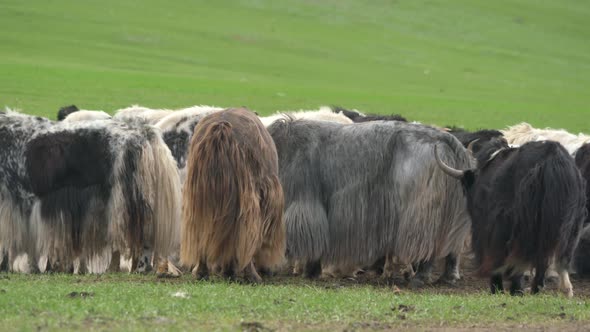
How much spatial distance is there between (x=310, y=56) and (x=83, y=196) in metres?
45.7

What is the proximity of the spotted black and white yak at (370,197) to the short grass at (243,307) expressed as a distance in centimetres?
140

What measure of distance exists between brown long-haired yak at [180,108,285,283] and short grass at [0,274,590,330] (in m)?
0.28

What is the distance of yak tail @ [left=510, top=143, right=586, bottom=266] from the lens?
921 centimetres

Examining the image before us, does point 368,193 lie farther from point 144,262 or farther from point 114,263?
point 114,263

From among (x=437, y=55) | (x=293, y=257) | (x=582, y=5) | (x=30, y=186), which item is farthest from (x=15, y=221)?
(x=582, y=5)

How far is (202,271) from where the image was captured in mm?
9477

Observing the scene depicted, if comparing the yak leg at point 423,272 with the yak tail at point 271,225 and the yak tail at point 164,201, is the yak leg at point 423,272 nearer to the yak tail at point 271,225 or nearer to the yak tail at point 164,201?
the yak tail at point 271,225

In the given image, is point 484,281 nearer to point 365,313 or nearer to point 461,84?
point 365,313

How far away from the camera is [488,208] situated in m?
9.70

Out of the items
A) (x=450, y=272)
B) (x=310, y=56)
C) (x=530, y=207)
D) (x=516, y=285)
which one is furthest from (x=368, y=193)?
(x=310, y=56)

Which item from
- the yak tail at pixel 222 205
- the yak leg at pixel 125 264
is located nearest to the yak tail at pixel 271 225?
the yak tail at pixel 222 205

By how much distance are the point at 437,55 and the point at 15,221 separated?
50.5 meters

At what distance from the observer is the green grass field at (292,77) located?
7504 millimetres

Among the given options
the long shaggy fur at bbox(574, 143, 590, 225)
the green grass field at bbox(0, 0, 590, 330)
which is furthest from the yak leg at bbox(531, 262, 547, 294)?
the long shaggy fur at bbox(574, 143, 590, 225)
